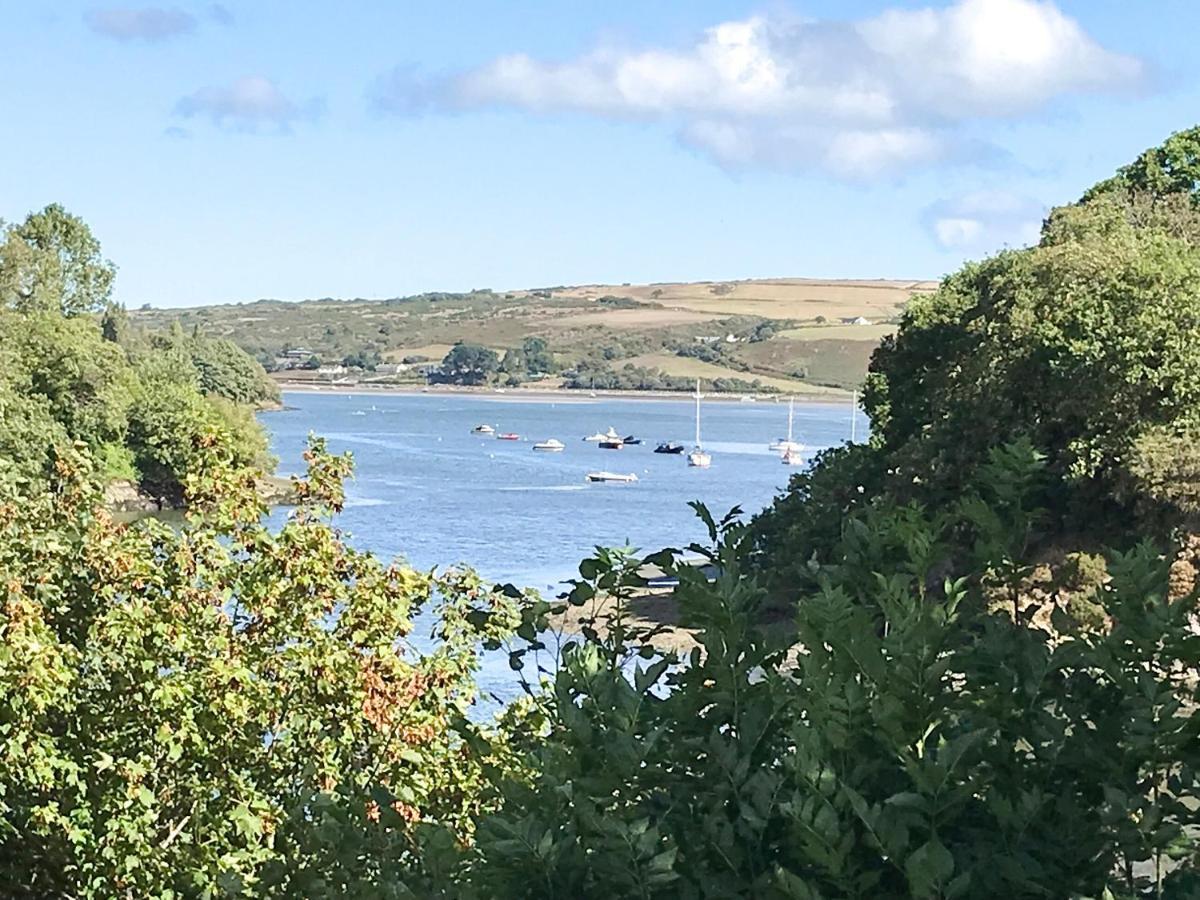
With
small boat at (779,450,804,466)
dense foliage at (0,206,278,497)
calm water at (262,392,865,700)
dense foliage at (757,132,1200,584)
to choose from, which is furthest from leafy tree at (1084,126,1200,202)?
small boat at (779,450,804,466)

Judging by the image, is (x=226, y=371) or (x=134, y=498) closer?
(x=134, y=498)

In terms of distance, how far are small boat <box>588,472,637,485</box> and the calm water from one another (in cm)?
105

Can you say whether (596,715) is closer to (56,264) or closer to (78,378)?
(78,378)

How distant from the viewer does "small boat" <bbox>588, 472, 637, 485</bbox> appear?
4055 inches

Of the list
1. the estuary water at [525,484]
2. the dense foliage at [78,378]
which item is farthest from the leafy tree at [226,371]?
the dense foliage at [78,378]

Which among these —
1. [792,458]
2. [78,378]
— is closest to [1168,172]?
[78,378]

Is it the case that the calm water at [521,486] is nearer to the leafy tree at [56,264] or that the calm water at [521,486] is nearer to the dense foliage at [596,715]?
the dense foliage at [596,715]

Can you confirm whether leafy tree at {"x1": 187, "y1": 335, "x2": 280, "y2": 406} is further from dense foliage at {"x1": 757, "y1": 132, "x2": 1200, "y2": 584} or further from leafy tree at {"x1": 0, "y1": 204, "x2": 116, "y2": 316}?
dense foliage at {"x1": 757, "y1": 132, "x2": 1200, "y2": 584}

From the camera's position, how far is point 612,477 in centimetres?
10338

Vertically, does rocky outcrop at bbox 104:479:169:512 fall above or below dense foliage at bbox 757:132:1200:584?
below

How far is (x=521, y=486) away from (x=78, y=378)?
35430 mm

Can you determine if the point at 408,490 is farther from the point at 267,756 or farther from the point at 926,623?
the point at 926,623

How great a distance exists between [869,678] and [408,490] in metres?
82.7

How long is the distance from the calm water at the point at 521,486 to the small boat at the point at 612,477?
1053 millimetres
